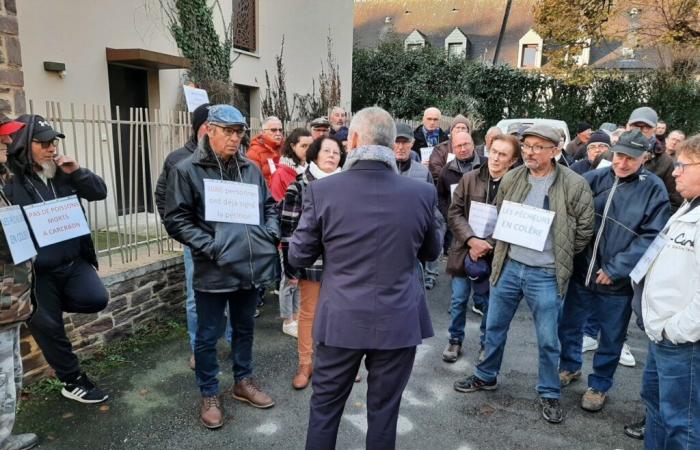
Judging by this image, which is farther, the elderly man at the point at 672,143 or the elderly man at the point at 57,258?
the elderly man at the point at 672,143

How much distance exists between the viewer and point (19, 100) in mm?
3619

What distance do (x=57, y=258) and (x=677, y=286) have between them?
3632 mm

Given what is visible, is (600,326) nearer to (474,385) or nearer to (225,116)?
(474,385)

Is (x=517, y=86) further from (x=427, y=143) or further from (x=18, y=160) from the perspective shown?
(x=18, y=160)

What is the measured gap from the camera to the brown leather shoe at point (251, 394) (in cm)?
350

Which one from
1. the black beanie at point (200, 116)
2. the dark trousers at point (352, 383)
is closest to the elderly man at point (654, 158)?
the dark trousers at point (352, 383)

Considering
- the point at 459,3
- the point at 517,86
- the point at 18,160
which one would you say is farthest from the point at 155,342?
the point at 459,3

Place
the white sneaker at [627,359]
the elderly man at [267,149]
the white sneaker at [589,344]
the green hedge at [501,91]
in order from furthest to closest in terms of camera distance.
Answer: the green hedge at [501,91], the elderly man at [267,149], the white sneaker at [589,344], the white sneaker at [627,359]

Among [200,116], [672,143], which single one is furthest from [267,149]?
[672,143]

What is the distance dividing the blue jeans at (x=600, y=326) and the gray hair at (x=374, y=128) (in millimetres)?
2204

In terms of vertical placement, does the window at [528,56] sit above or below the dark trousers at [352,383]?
above

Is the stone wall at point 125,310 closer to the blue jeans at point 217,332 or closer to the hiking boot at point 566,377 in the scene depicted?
the blue jeans at point 217,332

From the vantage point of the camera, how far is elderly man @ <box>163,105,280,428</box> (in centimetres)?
303

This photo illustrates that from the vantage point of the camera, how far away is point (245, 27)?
37.4 ft
